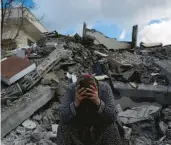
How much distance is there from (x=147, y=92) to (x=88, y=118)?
3219mm

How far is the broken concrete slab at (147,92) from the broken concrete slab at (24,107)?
1.30 m

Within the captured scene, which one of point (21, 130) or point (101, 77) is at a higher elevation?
point (101, 77)

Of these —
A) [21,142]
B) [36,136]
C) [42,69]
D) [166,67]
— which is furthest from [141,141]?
[166,67]

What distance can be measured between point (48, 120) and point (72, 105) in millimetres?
2611

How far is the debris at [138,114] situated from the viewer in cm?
468

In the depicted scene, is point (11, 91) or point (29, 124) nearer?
point (29, 124)

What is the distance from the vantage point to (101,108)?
2.44 meters

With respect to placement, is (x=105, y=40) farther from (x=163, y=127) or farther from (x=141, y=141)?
(x=141, y=141)

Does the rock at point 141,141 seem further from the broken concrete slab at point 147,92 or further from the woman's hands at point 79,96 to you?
the woman's hands at point 79,96

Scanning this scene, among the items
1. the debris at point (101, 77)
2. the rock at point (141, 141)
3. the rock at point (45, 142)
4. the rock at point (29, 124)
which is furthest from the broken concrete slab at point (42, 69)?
the rock at point (141, 141)

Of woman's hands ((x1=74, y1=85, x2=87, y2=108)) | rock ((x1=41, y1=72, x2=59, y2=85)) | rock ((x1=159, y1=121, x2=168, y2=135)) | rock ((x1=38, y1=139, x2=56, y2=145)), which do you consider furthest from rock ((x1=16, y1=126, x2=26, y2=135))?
woman's hands ((x1=74, y1=85, x2=87, y2=108))

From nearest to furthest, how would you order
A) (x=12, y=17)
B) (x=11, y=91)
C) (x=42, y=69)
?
(x=11, y=91) → (x=42, y=69) → (x=12, y=17)

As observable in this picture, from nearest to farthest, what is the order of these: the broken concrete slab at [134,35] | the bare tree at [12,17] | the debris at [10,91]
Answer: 1. the debris at [10,91]
2. the broken concrete slab at [134,35]
3. the bare tree at [12,17]

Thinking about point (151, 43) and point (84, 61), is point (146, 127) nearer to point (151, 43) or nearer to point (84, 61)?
point (84, 61)
